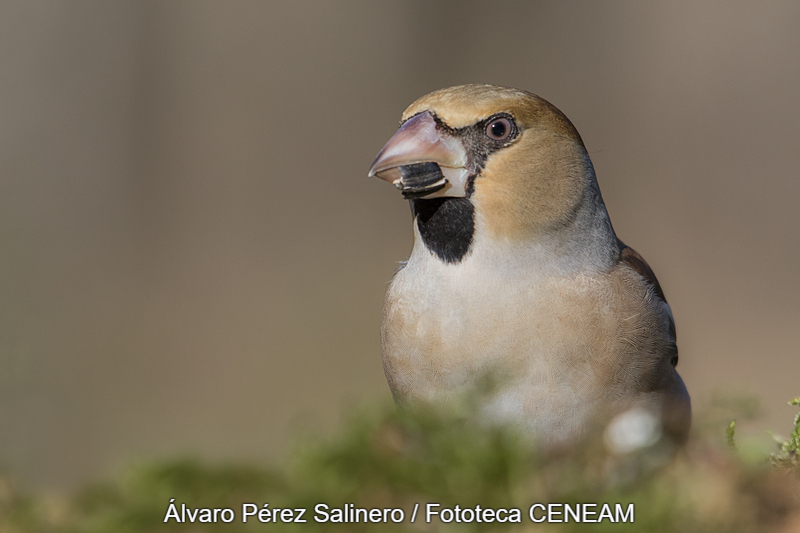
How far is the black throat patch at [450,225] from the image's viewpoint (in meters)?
2.26

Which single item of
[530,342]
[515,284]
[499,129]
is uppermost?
[499,129]

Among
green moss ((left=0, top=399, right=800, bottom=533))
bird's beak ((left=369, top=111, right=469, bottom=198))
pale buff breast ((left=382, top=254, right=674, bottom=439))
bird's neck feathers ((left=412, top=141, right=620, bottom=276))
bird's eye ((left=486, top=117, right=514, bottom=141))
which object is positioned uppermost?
bird's eye ((left=486, top=117, right=514, bottom=141))

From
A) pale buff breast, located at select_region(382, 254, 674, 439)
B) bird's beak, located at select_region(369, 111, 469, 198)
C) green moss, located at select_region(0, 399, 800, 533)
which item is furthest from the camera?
bird's beak, located at select_region(369, 111, 469, 198)

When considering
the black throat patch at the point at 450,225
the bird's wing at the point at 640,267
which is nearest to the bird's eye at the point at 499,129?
the black throat patch at the point at 450,225

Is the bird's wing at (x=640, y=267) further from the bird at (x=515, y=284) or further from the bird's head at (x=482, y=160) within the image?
the bird's head at (x=482, y=160)

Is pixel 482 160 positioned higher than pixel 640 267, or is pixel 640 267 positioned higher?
pixel 482 160

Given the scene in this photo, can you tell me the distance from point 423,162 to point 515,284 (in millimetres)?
472

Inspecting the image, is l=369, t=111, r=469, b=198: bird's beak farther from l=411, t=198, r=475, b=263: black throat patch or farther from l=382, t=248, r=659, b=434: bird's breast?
l=382, t=248, r=659, b=434: bird's breast

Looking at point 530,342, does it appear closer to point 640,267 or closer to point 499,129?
point 499,129

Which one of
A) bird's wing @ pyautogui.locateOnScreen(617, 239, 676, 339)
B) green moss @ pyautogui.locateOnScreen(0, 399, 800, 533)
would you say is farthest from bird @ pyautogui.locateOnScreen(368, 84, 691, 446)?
green moss @ pyautogui.locateOnScreen(0, 399, 800, 533)

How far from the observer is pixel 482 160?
226 centimetres

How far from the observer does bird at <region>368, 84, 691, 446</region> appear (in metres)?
2.10

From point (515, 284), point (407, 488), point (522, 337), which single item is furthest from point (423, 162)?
point (407, 488)

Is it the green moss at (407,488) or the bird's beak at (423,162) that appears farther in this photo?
the bird's beak at (423,162)
